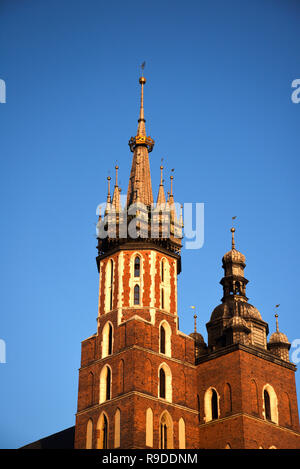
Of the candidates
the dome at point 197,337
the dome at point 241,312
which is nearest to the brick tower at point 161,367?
the dome at point 241,312

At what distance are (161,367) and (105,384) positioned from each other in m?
4.95

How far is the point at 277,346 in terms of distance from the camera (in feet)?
268

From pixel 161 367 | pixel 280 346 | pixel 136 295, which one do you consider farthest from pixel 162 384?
pixel 280 346

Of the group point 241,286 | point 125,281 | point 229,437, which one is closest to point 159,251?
point 125,281

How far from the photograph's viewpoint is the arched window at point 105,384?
Result: 238 feet

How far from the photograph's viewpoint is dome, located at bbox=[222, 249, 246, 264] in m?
87.9

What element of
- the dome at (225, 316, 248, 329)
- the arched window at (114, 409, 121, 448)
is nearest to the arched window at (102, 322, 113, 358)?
the arched window at (114, 409, 121, 448)

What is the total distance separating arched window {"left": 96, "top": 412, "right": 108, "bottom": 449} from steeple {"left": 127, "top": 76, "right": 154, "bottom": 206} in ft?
69.3

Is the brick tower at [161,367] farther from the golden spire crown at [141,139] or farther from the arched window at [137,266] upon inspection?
the golden spire crown at [141,139]

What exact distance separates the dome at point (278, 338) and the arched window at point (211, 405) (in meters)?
10.2

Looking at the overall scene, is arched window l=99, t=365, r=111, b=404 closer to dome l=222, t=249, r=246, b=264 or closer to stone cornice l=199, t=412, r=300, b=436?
stone cornice l=199, t=412, r=300, b=436
